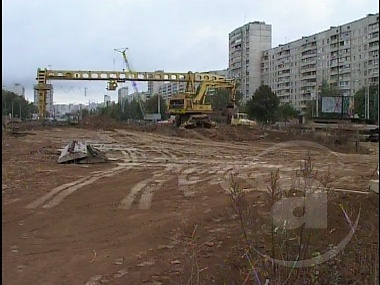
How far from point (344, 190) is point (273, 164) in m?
5.18

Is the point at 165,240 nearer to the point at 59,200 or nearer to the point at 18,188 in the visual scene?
the point at 59,200

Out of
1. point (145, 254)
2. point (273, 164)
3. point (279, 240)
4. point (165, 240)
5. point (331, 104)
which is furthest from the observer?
point (331, 104)

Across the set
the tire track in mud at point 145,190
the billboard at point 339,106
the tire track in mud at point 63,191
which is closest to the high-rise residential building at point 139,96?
the billboard at point 339,106

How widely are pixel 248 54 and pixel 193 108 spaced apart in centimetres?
3264

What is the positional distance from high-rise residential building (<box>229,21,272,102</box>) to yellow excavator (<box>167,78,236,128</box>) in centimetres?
2666

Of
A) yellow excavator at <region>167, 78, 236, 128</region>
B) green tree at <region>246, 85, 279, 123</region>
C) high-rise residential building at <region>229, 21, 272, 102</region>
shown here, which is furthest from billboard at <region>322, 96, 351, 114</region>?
high-rise residential building at <region>229, 21, 272, 102</region>

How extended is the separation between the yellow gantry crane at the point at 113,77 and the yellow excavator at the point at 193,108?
2.26 feet

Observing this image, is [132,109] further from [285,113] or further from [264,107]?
[264,107]

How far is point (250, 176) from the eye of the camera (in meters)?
9.33

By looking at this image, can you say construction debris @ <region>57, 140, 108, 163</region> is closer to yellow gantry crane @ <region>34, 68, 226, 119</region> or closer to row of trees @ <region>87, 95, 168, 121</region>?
yellow gantry crane @ <region>34, 68, 226, 119</region>

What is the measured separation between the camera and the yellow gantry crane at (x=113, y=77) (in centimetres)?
2889

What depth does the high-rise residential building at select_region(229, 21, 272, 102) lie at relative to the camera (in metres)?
55.3

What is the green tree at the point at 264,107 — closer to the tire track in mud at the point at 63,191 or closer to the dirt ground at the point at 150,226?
the dirt ground at the point at 150,226

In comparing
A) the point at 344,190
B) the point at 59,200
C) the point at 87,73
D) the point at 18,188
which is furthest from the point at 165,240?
the point at 87,73
